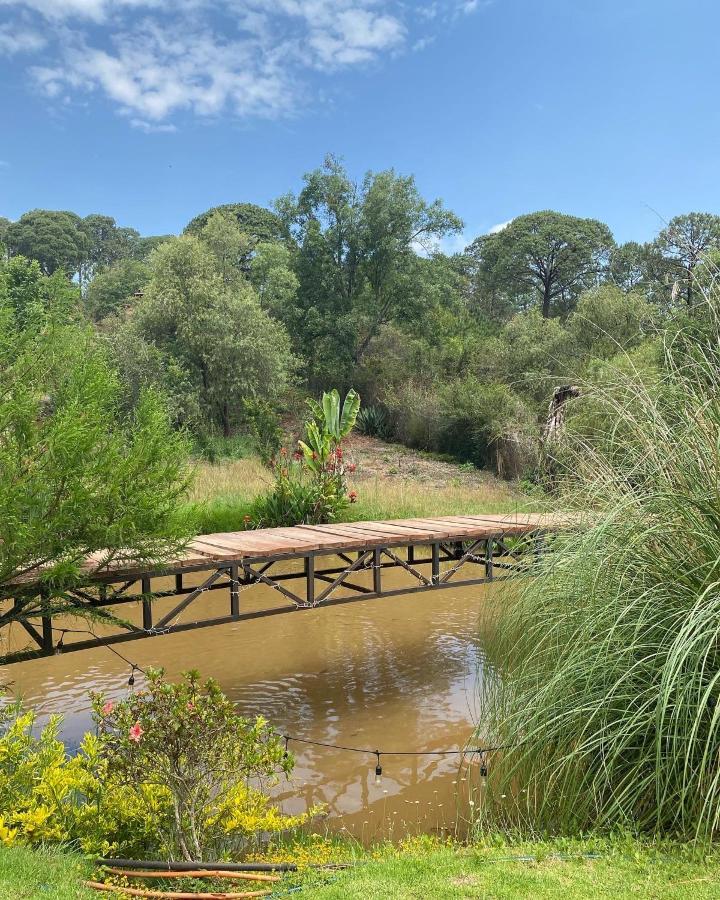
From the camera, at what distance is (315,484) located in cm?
1174

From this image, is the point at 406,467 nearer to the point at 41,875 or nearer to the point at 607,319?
the point at 607,319

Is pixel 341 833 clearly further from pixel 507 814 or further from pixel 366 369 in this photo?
pixel 366 369

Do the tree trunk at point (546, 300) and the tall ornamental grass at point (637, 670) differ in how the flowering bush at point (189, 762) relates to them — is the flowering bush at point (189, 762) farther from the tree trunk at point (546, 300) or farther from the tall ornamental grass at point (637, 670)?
the tree trunk at point (546, 300)

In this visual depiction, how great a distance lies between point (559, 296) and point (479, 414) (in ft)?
72.4

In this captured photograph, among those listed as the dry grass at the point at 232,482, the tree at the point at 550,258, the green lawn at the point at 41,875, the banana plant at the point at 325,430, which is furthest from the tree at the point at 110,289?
the green lawn at the point at 41,875

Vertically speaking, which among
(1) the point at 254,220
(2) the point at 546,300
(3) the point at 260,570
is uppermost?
(1) the point at 254,220

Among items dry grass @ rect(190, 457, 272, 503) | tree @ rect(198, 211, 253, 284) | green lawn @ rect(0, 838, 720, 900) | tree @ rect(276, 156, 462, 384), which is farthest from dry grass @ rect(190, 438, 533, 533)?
tree @ rect(198, 211, 253, 284)

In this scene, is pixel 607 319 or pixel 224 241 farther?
pixel 224 241

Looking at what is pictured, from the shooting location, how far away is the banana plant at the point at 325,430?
11.8m

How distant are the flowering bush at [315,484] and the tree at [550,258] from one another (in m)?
29.1

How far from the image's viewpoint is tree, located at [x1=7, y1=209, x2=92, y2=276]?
5075 centimetres

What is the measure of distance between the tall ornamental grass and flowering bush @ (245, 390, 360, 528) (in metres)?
7.30

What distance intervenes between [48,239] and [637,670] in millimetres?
54901

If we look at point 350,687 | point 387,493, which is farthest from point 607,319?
point 350,687
